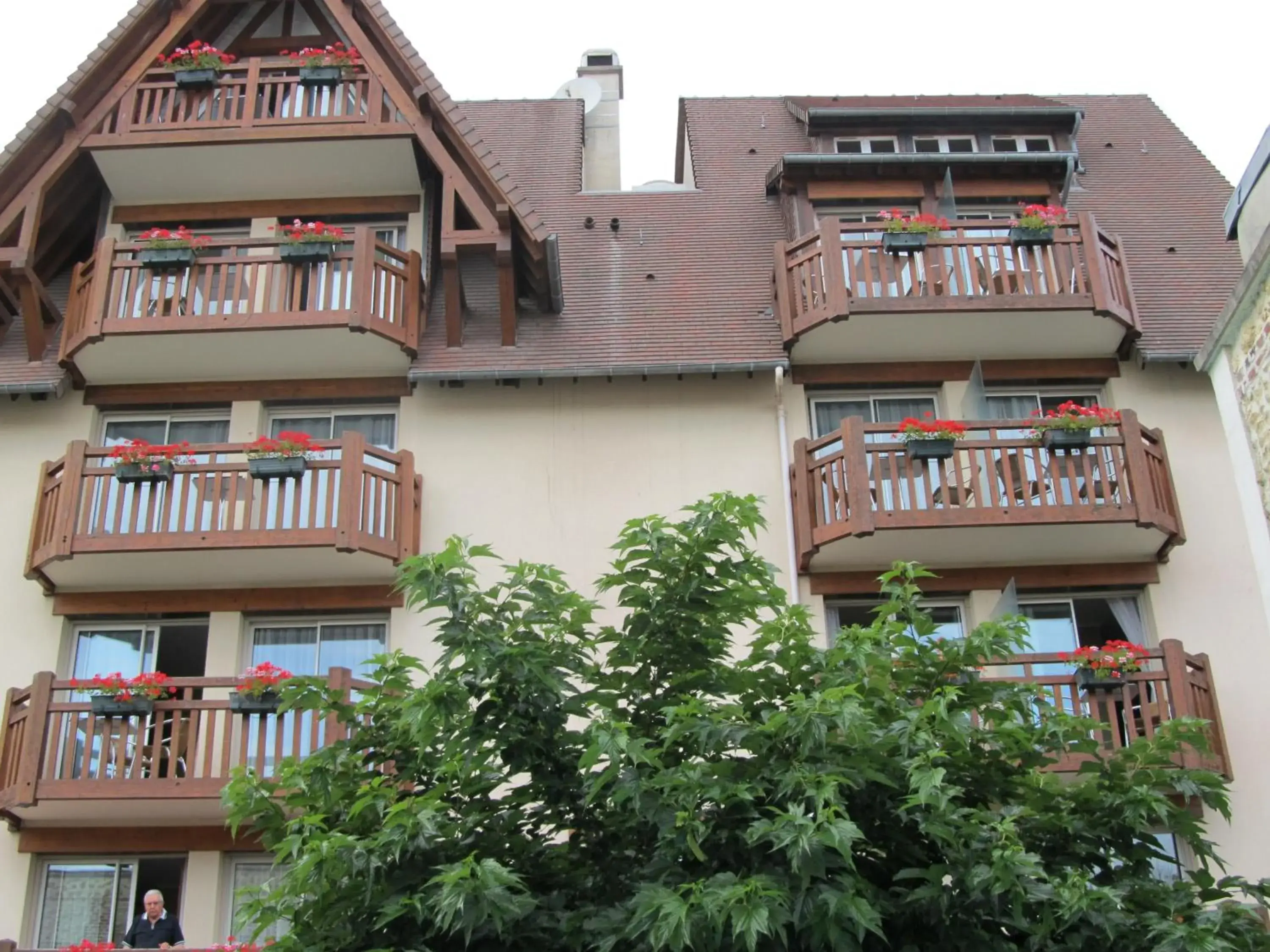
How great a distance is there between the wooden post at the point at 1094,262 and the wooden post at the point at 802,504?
4097 millimetres

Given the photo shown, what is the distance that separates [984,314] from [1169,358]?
2.41m

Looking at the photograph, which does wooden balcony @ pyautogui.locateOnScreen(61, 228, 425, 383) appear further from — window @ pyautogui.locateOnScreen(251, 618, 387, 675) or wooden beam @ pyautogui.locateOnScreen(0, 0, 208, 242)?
window @ pyautogui.locateOnScreen(251, 618, 387, 675)

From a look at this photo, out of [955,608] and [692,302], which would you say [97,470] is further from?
[955,608]

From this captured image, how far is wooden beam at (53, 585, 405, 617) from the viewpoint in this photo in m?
18.9

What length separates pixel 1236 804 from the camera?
17.4 metres

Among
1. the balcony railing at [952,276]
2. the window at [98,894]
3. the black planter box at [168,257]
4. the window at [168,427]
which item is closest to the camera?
the window at [98,894]

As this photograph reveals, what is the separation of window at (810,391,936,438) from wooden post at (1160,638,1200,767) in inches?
181

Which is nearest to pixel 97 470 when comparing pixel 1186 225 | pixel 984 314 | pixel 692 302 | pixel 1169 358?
pixel 692 302

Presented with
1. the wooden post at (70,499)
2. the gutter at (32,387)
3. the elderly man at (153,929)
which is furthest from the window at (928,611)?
the gutter at (32,387)

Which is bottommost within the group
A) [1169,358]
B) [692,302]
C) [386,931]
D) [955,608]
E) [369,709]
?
[386,931]

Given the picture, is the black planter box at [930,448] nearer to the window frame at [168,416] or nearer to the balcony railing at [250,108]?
the balcony railing at [250,108]

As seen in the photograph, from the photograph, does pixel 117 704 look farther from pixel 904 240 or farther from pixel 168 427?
pixel 904 240

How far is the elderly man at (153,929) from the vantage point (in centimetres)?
1608

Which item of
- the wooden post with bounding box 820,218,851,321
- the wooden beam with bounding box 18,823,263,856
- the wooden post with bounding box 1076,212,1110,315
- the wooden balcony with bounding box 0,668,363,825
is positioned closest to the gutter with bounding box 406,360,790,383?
the wooden post with bounding box 820,218,851,321
